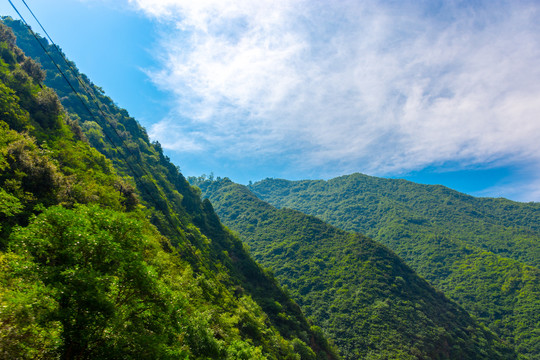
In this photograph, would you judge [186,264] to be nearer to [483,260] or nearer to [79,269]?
[79,269]

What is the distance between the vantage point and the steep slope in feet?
244

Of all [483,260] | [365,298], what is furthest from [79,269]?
[483,260]

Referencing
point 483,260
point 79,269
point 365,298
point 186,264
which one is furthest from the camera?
point 483,260

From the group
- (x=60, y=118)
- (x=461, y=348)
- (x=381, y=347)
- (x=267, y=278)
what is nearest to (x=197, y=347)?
(x=60, y=118)

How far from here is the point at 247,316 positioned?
4416cm

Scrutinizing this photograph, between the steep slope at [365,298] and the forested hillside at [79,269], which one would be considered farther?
the steep slope at [365,298]

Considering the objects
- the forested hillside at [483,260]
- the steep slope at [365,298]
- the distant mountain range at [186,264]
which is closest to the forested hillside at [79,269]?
the distant mountain range at [186,264]

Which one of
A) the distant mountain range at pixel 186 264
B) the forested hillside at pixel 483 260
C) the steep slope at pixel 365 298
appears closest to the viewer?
the distant mountain range at pixel 186 264

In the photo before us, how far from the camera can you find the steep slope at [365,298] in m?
74.2

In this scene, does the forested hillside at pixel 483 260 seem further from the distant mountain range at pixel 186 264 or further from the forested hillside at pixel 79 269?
the forested hillside at pixel 79 269

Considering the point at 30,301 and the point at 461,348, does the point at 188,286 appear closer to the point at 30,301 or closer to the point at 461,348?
the point at 30,301

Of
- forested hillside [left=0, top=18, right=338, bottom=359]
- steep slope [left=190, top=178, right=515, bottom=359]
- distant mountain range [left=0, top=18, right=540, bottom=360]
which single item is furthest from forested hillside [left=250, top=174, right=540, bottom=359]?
forested hillside [left=0, top=18, right=338, bottom=359]

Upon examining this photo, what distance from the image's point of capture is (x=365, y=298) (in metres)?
88.2

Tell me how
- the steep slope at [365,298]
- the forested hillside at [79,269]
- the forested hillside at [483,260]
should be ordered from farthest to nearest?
the forested hillside at [483,260] → the steep slope at [365,298] → the forested hillside at [79,269]
